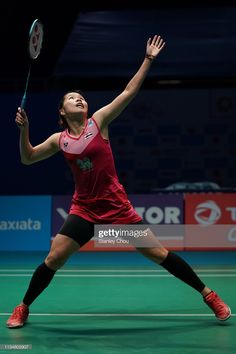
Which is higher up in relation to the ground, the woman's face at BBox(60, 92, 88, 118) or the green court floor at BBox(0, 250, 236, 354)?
the woman's face at BBox(60, 92, 88, 118)

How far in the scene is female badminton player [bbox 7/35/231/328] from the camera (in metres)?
3.22

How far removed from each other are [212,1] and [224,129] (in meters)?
2.70

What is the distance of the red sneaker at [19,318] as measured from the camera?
10.8 ft

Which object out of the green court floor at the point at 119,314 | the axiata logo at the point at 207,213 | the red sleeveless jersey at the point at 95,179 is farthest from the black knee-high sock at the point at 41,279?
the axiata logo at the point at 207,213

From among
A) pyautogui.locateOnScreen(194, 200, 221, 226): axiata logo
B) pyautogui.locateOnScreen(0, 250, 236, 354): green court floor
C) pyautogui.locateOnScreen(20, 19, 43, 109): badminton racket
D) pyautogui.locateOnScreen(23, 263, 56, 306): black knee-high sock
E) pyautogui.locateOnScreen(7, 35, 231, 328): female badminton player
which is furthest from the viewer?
pyautogui.locateOnScreen(194, 200, 221, 226): axiata logo

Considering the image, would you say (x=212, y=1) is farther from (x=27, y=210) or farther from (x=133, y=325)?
(x=133, y=325)

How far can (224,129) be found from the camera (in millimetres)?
10812

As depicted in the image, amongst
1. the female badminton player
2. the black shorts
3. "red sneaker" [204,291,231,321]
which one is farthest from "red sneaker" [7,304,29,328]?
"red sneaker" [204,291,231,321]

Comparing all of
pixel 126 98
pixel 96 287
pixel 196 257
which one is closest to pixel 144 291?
pixel 96 287

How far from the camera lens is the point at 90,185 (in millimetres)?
3277

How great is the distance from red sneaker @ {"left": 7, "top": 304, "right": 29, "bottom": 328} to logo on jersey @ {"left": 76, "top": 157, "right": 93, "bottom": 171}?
3.02ft

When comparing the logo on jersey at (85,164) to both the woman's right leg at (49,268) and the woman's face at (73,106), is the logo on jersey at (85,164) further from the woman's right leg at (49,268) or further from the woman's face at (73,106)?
the woman's right leg at (49,268)

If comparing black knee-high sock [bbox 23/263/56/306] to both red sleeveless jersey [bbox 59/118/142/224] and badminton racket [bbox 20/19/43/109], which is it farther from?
badminton racket [bbox 20/19/43/109]

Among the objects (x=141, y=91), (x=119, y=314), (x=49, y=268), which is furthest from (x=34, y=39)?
(x=141, y=91)
